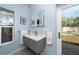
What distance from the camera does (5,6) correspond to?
1.99m

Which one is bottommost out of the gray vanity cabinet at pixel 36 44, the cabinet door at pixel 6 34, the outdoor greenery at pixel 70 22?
the gray vanity cabinet at pixel 36 44

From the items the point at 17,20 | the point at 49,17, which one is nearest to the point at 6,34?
the point at 17,20

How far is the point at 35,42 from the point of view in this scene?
206 centimetres

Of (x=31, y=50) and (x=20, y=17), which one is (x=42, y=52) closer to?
(x=31, y=50)

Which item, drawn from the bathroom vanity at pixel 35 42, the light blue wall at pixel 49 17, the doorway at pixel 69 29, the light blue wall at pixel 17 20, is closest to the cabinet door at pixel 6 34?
the light blue wall at pixel 17 20

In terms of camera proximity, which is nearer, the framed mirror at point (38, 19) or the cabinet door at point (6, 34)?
the cabinet door at point (6, 34)

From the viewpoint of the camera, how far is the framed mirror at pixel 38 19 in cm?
209

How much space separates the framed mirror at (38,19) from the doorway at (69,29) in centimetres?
29

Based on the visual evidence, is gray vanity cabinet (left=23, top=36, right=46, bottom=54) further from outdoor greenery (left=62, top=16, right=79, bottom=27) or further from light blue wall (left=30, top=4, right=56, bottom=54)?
outdoor greenery (left=62, top=16, right=79, bottom=27)

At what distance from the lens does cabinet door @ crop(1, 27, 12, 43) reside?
197 centimetres

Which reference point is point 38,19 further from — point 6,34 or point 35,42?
point 6,34

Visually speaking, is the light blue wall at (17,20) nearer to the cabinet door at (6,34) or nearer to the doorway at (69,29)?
the cabinet door at (6,34)

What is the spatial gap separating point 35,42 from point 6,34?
20.3 inches

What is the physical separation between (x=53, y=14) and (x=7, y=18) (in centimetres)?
80
